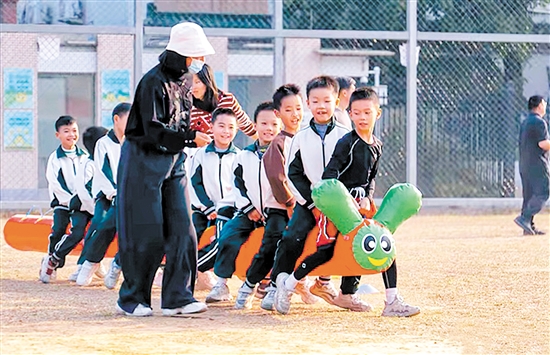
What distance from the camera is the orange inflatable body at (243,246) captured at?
7.60 metres

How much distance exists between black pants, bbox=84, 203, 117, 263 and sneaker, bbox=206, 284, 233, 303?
1.64 m

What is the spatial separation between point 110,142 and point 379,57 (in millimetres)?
6666

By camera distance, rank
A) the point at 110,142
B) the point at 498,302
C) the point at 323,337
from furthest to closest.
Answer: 1. the point at 110,142
2. the point at 498,302
3. the point at 323,337

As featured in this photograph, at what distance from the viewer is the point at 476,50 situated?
52.5 feet

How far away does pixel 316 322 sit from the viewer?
7.42m

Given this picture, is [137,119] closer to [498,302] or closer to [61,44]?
[498,302]

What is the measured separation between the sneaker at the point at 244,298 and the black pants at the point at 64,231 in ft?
8.31

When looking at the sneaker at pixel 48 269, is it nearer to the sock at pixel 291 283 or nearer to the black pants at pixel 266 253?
the black pants at pixel 266 253

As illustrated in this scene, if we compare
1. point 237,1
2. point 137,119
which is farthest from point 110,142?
point 237,1

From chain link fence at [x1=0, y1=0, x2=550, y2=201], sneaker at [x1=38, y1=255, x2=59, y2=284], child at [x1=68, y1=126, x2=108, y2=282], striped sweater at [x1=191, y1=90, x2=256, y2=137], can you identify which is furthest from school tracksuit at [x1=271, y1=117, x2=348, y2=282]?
chain link fence at [x1=0, y1=0, x2=550, y2=201]

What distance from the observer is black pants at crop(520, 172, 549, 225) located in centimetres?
1525

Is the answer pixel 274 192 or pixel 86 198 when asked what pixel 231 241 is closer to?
pixel 274 192

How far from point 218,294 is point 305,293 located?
61 cm

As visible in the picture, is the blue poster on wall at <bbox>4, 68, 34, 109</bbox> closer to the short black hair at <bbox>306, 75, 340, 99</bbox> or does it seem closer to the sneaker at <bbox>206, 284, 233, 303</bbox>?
the sneaker at <bbox>206, 284, 233, 303</bbox>
